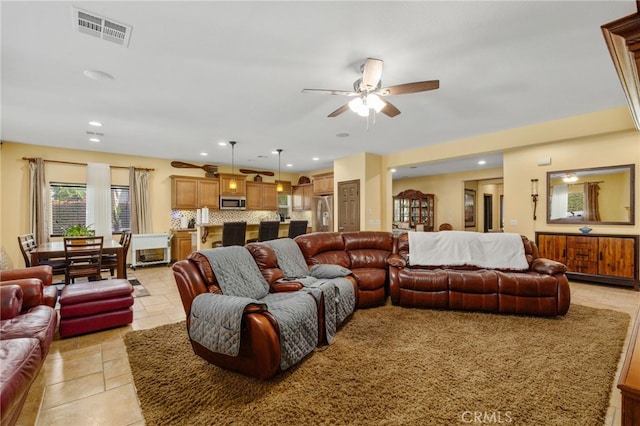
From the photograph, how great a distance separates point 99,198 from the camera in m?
6.16

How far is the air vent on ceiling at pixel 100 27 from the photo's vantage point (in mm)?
2023

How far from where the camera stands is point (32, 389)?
1.98 m

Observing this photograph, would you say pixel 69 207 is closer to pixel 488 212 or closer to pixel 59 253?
pixel 59 253

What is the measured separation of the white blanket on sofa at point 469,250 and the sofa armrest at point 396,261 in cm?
13

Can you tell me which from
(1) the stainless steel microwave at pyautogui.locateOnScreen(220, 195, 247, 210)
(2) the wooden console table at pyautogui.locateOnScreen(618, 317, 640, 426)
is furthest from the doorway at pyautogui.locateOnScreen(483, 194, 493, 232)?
(2) the wooden console table at pyautogui.locateOnScreen(618, 317, 640, 426)

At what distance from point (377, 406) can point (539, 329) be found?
86.5 inches

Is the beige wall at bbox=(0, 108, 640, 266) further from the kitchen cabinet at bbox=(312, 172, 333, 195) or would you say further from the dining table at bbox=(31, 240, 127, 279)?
the dining table at bbox=(31, 240, 127, 279)

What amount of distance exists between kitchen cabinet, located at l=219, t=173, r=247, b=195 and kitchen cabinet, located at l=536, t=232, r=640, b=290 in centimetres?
683

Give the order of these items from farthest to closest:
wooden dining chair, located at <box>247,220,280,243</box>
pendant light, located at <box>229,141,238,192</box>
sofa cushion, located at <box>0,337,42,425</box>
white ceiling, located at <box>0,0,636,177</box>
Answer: wooden dining chair, located at <box>247,220,280,243</box>, pendant light, located at <box>229,141,238,192</box>, white ceiling, located at <box>0,0,636,177</box>, sofa cushion, located at <box>0,337,42,425</box>

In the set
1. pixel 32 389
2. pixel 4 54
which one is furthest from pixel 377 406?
pixel 4 54

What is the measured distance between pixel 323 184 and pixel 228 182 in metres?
2.61

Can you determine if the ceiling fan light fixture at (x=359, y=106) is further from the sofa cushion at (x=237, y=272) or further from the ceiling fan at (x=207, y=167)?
the ceiling fan at (x=207, y=167)

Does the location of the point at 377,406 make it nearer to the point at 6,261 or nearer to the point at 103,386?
the point at 103,386

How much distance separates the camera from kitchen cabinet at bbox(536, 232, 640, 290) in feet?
14.0
